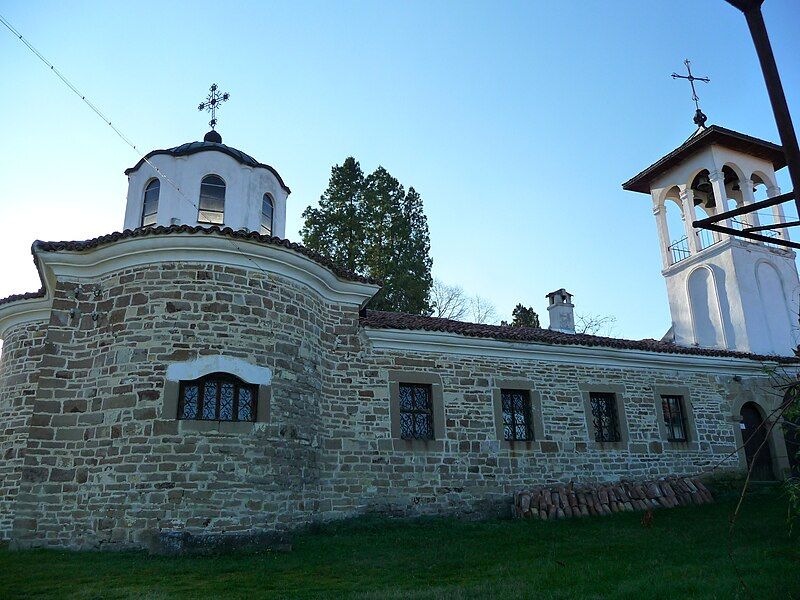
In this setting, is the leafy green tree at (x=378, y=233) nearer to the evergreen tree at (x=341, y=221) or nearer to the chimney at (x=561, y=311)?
the evergreen tree at (x=341, y=221)

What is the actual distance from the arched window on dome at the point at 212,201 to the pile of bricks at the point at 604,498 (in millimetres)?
7757

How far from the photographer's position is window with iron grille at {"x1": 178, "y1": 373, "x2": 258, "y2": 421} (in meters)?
8.70

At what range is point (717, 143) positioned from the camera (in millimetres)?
18547

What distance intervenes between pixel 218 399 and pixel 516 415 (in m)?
6.04

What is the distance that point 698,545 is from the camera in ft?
25.1

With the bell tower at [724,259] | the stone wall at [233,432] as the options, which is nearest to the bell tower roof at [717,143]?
the bell tower at [724,259]

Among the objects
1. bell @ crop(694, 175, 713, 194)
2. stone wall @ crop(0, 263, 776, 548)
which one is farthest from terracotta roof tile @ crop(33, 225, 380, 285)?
bell @ crop(694, 175, 713, 194)

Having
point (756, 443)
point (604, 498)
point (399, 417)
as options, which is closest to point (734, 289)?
point (756, 443)

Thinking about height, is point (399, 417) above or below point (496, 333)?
below

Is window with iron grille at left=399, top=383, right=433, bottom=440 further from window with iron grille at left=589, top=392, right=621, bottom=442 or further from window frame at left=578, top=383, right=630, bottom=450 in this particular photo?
window with iron grille at left=589, top=392, right=621, bottom=442

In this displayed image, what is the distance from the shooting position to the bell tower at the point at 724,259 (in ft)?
58.2

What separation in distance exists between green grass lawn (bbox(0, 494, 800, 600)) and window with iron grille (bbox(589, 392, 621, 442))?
11.0 feet

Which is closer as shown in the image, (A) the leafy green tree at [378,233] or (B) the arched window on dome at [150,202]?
(B) the arched window on dome at [150,202]

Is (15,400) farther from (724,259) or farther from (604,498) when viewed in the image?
(724,259)
